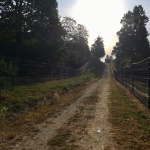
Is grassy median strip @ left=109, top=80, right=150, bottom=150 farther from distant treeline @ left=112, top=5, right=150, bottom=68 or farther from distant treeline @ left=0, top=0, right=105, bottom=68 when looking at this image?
distant treeline @ left=112, top=5, right=150, bottom=68

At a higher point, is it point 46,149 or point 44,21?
point 44,21

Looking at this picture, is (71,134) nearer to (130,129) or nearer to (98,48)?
(130,129)

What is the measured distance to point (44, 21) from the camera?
3362 cm

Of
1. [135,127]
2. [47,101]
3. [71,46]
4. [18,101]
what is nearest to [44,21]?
[47,101]

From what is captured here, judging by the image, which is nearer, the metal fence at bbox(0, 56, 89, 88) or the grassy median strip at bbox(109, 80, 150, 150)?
the grassy median strip at bbox(109, 80, 150, 150)

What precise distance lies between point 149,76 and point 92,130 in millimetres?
5270

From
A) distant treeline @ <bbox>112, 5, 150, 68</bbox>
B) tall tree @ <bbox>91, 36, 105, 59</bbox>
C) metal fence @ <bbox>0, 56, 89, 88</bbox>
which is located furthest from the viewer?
tall tree @ <bbox>91, 36, 105, 59</bbox>

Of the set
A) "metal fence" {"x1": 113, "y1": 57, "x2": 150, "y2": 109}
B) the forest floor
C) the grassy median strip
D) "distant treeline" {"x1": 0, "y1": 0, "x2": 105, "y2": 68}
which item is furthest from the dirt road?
"distant treeline" {"x1": 0, "y1": 0, "x2": 105, "y2": 68}

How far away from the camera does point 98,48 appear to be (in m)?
137

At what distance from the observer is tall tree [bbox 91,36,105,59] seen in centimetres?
13512

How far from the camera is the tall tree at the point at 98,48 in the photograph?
443 feet

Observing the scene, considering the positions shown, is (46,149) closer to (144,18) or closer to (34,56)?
(34,56)

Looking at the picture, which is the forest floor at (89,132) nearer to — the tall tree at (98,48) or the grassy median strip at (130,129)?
the grassy median strip at (130,129)

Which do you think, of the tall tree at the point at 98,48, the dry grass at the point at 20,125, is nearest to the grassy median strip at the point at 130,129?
the dry grass at the point at 20,125
